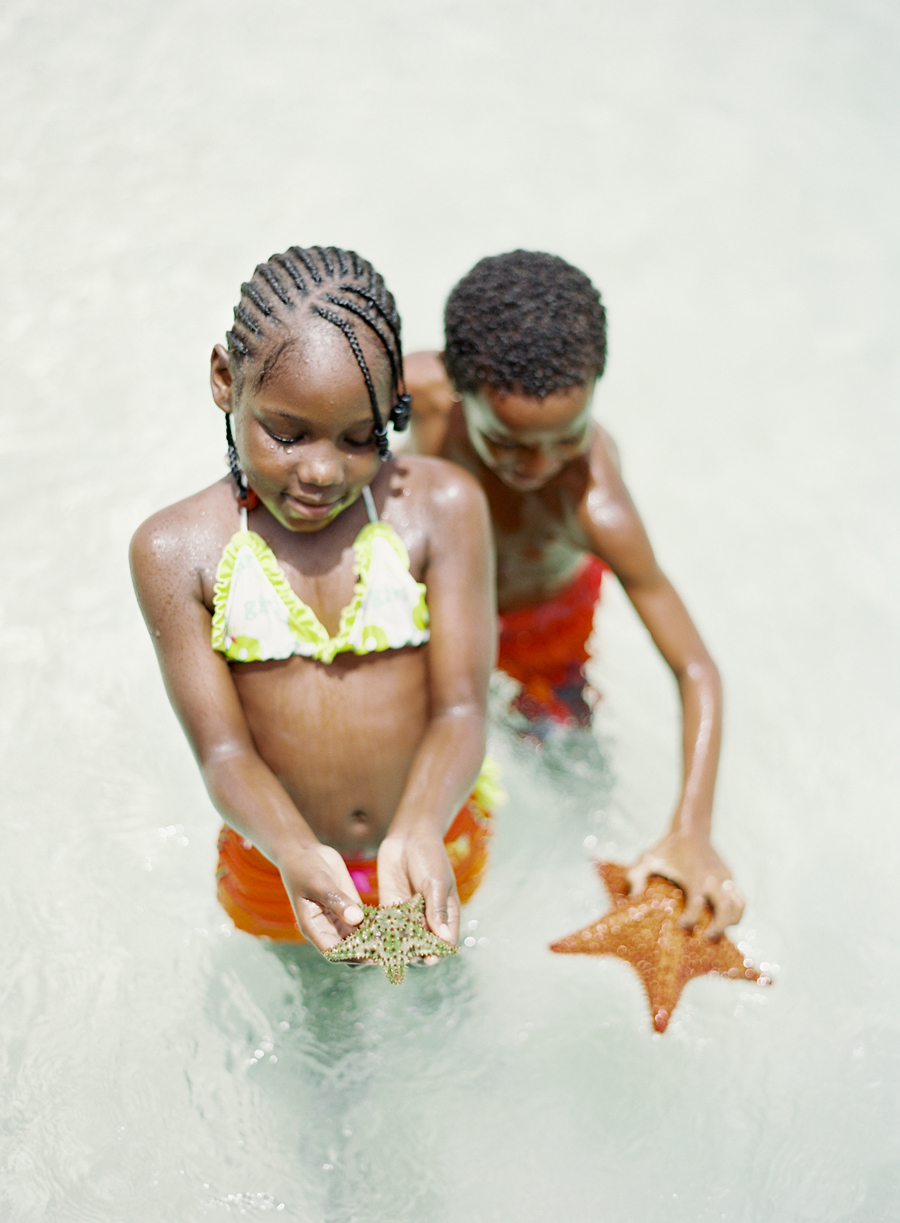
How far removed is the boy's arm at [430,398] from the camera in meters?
2.60

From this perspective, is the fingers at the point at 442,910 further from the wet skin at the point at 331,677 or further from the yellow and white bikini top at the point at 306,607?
the yellow and white bikini top at the point at 306,607

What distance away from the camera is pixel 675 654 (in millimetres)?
2420

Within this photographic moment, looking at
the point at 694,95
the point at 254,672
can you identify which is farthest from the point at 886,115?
the point at 254,672

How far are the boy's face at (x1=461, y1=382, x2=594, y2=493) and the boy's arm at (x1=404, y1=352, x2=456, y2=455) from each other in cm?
20

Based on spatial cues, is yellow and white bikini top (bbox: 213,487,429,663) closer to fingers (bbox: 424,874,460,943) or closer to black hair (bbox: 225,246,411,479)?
black hair (bbox: 225,246,411,479)

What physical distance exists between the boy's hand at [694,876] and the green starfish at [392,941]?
55 cm

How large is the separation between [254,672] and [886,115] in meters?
4.55

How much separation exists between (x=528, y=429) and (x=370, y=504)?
1.28ft

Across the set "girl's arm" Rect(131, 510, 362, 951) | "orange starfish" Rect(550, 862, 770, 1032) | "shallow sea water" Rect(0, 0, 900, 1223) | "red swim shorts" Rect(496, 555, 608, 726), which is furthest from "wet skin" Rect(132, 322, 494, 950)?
"red swim shorts" Rect(496, 555, 608, 726)

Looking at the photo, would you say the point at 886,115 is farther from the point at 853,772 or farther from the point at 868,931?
the point at 868,931

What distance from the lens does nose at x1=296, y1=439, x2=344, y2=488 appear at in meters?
1.75

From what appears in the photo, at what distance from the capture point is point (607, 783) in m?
3.38

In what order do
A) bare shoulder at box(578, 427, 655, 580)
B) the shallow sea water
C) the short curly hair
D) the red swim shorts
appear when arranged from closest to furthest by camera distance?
the short curly hair → bare shoulder at box(578, 427, 655, 580) → the shallow sea water → the red swim shorts

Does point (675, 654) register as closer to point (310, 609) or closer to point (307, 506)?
point (310, 609)
